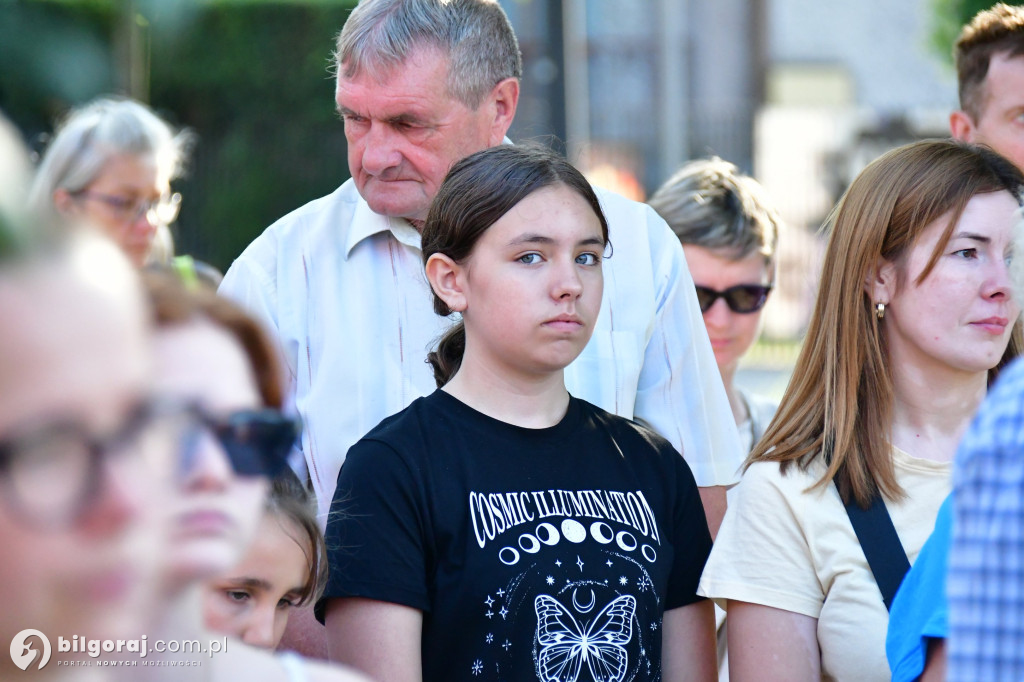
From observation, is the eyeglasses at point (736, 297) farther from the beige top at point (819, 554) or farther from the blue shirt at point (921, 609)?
the blue shirt at point (921, 609)

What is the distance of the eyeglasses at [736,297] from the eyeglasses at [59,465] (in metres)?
2.95

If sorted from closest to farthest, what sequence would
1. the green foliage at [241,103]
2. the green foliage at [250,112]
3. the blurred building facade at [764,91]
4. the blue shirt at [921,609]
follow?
the blue shirt at [921,609] → the green foliage at [241,103] → the green foliage at [250,112] → the blurred building facade at [764,91]

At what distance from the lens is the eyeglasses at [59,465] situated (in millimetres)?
593

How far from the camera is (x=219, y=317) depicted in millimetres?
728

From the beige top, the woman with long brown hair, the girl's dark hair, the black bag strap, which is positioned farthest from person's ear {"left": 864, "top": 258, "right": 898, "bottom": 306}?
the girl's dark hair

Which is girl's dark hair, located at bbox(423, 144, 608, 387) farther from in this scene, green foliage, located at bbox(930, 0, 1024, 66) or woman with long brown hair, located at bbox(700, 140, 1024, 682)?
green foliage, located at bbox(930, 0, 1024, 66)

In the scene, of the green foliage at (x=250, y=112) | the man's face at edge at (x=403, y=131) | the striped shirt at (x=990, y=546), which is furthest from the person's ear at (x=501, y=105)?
the green foliage at (x=250, y=112)

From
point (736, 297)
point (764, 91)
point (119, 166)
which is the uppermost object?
point (764, 91)

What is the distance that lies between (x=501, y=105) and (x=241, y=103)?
1409 cm

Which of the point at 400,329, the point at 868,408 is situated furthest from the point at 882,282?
the point at 400,329

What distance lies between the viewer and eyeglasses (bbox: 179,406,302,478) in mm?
690

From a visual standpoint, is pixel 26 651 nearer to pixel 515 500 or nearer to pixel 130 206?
pixel 515 500

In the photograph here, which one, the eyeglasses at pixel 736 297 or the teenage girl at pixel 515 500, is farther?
the eyeglasses at pixel 736 297

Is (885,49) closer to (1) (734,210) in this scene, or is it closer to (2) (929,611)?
(1) (734,210)
